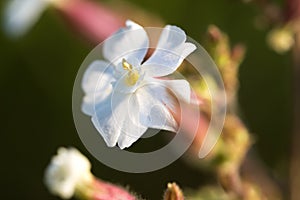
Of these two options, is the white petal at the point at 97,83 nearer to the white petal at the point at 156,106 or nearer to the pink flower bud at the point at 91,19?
the white petal at the point at 156,106

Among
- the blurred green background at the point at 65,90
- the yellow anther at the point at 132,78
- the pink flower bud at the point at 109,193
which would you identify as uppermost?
the yellow anther at the point at 132,78

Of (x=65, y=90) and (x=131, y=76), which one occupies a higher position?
(x=131, y=76)

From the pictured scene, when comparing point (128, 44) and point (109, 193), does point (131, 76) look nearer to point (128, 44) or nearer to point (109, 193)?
point (128, 44)

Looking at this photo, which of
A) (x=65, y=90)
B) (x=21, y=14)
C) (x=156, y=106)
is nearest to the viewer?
(x=156, y=106)

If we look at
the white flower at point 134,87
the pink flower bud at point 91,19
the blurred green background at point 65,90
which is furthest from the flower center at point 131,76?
the blurred green background at point 65,90

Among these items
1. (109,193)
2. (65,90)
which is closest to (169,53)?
(109,193)

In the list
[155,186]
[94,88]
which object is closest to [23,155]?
[155,186]

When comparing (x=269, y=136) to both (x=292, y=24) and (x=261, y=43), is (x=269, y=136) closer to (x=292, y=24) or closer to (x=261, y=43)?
(x=261, y=43)

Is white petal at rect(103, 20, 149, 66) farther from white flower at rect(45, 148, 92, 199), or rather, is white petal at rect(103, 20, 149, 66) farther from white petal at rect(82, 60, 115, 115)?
white flower at rect(45, 148, 92, 199)
